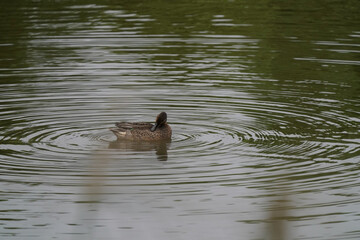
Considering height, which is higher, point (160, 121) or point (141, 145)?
point (160, 121)

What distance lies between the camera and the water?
364 inches

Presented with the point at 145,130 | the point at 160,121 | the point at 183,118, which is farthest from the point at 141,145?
the point at 183,118

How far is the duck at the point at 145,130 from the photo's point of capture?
13180 millimetres

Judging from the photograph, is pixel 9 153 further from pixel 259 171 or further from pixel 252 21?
pixel 252 21

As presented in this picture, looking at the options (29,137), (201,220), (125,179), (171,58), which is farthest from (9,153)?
(171,58)

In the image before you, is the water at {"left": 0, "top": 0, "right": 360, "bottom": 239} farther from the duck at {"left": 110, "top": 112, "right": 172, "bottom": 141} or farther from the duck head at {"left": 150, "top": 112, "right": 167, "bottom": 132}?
the duck head at {"left": 150, "top": 112, "right": 167, "bottom": 132}

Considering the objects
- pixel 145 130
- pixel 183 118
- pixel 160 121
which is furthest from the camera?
pixel 183 118

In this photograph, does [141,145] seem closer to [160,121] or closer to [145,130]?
[145,130]

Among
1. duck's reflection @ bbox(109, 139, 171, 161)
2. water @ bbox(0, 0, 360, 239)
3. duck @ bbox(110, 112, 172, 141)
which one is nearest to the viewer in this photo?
water @ bbox(0, 0, 360, 239)

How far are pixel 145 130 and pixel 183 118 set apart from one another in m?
1.36

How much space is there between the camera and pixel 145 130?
1333 cm

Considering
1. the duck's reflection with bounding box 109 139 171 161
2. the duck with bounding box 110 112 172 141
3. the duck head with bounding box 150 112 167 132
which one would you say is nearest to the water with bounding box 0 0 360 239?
the duck's reflection with bounding box 109 139 171 161

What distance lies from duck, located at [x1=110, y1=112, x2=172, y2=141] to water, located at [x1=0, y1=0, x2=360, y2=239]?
161 millimetres

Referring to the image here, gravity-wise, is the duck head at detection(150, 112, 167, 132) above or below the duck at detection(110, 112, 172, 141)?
above
